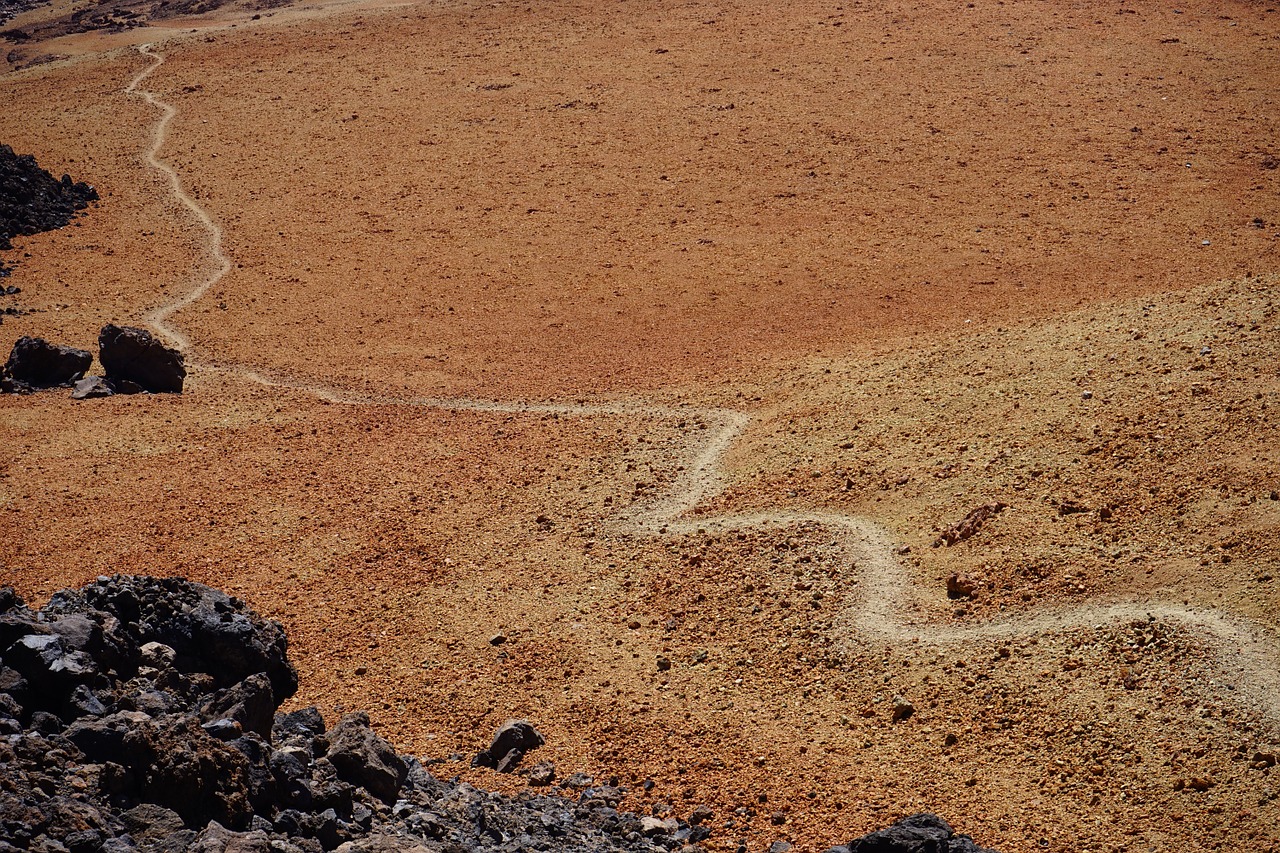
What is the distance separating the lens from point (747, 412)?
17.1m

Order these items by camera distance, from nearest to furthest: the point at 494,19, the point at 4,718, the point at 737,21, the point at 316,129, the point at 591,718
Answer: the point at 4,718
the point at 591,718
the point at 316,129
the point at 737,21
the point at 494,19

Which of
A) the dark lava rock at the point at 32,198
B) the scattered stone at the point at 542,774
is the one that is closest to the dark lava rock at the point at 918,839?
the scattered stone at the point at 542,774

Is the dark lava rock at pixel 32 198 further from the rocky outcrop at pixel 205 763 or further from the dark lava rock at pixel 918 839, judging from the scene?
the dark lava rock at pixel 918 839

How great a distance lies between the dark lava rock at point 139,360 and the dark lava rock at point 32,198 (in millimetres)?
9365

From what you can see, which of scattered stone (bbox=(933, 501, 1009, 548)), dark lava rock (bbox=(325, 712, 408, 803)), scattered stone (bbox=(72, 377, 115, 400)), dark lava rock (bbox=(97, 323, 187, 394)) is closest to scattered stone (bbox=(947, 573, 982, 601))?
scattered stone (bbox=(933, 501, 1009, 548))

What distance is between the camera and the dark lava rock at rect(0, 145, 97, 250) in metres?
27.5

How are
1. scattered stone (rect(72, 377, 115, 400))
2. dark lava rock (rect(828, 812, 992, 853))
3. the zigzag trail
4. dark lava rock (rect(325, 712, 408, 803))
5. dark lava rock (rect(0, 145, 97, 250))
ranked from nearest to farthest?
dark lava rock (rect(828, 812, 992, 853)), dark lava rock (rect(325, 712, 408, 803)), the zigzag trail, scattered stone (rect(72, 377, 115, 400)), dark lava rock (rect(0, 145, 97, 250))

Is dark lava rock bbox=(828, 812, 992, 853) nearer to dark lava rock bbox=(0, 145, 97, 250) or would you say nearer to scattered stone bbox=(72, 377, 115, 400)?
scattered stone bbox=(72, 377, 115, 400)

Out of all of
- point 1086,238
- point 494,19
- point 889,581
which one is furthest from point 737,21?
point 889,581

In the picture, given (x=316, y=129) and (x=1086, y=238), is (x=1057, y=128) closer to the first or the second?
(x=1086, y=238)

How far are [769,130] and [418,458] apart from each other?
1664 cm

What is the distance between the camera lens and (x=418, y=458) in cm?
1667

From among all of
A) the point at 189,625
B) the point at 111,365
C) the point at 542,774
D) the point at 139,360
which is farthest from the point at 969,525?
the point at 111,365

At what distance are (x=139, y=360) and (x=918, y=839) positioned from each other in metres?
15.2
